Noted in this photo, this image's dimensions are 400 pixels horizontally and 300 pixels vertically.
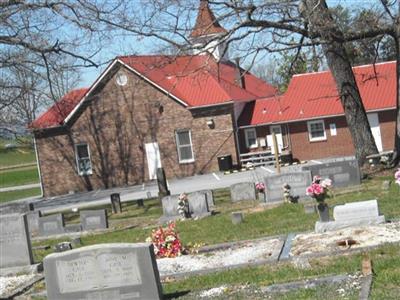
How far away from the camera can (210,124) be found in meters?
39.7

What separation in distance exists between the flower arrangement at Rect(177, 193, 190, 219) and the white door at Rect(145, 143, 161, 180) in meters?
21.2

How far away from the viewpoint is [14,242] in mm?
13742

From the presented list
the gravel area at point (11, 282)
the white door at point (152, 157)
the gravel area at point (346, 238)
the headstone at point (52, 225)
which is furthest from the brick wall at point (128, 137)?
the gravel area at point (346, 238)

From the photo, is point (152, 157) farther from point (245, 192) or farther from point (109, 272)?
point (109, 272)

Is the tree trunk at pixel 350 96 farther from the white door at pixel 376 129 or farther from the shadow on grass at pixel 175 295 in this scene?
the white door at pixel 376 129

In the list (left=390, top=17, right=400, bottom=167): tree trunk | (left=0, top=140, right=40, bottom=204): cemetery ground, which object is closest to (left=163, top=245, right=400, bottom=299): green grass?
(left=390, top=17, right=400, bottom=167): tree trunk

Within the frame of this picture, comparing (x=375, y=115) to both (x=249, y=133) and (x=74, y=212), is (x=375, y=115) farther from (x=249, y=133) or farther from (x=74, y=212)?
(x=74, y=212)

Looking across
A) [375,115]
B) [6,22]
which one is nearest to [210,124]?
[375,115]

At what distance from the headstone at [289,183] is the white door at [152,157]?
2125 cm

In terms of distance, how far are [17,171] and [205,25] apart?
5303cm

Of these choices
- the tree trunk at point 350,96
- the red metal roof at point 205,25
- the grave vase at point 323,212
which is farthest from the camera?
the tree trunk at point 350,96

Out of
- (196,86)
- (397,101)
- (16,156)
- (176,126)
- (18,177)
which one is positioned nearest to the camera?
(397,101)

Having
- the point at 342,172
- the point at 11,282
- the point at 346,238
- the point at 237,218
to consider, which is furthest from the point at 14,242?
the point at 342,172

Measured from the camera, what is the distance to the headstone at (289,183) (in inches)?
757
